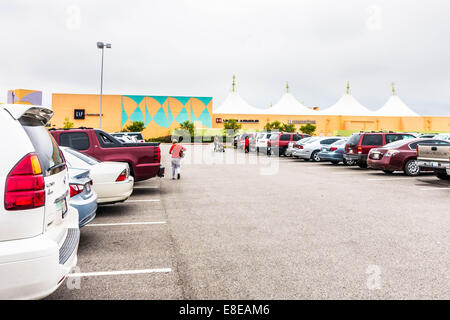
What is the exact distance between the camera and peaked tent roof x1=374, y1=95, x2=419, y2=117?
8150 cm

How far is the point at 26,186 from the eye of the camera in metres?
2.87

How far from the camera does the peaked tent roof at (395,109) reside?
8150cm

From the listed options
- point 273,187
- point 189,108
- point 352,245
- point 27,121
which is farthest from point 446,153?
point 189,108

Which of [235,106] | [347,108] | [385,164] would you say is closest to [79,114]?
[235,106]

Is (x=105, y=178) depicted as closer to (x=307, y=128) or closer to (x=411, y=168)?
(x=411, y=168)

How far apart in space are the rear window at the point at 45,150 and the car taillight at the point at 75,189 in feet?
5.35

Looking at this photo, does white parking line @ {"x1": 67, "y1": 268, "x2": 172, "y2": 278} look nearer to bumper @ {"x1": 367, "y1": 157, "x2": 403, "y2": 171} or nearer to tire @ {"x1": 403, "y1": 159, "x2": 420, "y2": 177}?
bumper @ {"x1": 367, "y1": 157, "x2": 403, "y2": 171}

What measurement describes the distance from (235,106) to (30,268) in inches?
3013

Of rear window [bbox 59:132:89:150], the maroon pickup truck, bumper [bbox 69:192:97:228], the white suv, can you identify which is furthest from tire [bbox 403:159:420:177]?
the white suv
